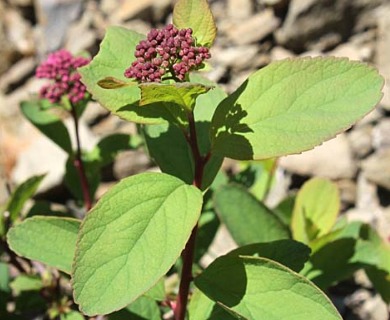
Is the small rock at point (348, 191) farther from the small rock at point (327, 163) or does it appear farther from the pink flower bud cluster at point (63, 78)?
the pink flower bud cluster at point (63, 78)

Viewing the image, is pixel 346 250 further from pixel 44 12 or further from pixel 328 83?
pixel 44 12

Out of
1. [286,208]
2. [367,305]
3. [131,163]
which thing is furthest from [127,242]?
[131,163]

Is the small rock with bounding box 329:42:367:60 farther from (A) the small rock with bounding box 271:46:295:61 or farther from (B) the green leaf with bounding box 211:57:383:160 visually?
(B) the green leaf with bounding box 211:57:383:160

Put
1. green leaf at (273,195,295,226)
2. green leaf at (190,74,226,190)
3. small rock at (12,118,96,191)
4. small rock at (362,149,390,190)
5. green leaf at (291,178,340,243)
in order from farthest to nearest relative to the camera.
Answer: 1. small rock at (12,118,96,191)
2. small rock at (362,149,390,190)
3. green leaf at (273,195,295,226)
4. green leaf at (291,178,340,243)
5. green leaf at (190,74,226,190)

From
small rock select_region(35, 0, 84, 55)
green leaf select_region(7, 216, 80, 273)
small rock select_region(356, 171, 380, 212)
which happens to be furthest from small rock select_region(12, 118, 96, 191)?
green leaf select_region(7, 216, 80, 273)

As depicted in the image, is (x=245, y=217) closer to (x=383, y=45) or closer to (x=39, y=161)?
(x=383, y=45)

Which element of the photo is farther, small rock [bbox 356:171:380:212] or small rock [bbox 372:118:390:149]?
small rock [bbox 372:118:390:149]
